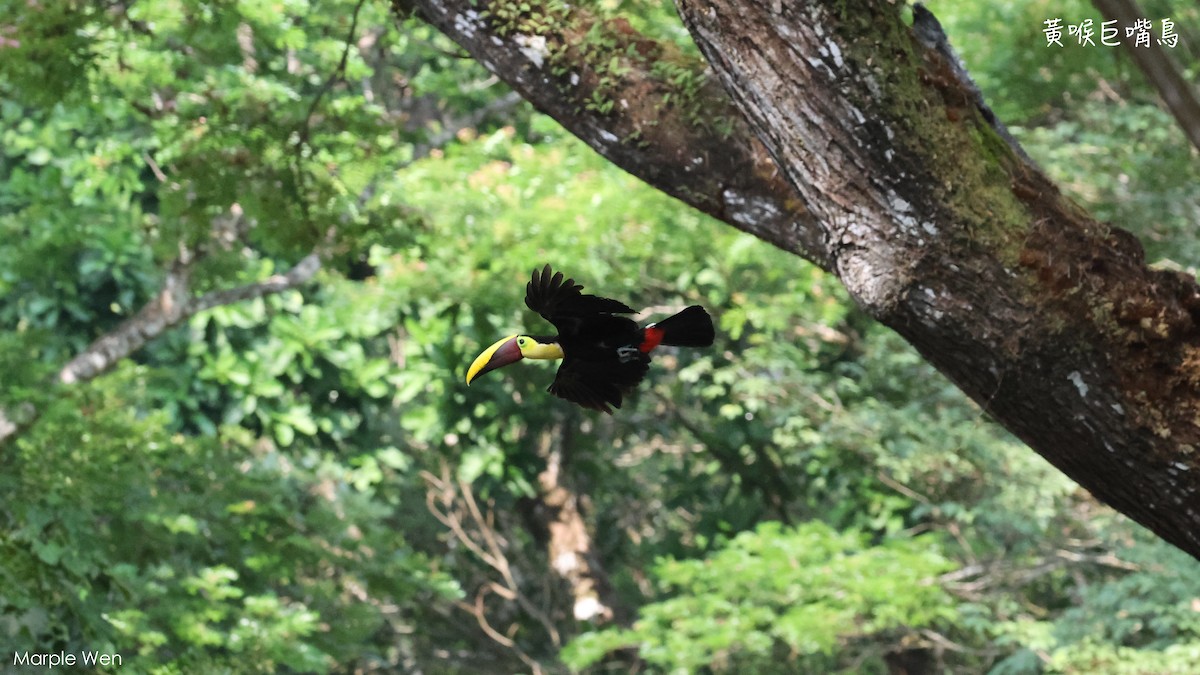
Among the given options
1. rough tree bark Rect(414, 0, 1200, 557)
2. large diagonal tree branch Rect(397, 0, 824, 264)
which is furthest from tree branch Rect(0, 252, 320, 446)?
rough tree bark Rect(414, 0, 1200, 557)

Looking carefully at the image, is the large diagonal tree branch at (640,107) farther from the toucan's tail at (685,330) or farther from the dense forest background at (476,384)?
the dense forest background at (476,384)

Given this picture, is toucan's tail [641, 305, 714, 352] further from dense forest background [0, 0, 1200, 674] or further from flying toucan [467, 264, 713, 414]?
dense forest background [0, 0, 1200, 674]

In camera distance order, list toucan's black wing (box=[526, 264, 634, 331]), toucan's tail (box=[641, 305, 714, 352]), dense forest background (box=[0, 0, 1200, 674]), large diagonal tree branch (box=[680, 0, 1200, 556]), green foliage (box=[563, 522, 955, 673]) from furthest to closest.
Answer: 1. green foliage (box=[563, 522, 955, 673])
2. dense forest background (box=[0, 0, 1200, 674])
3. large diagonal tree branch (box=[680, 0, 1200, 556])
4. toucan's tail (box=[641, 305, 714, 352])
5. toucan's black wing (box=[526, 264, 634, 331])

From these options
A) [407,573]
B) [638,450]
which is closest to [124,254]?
[407,573]

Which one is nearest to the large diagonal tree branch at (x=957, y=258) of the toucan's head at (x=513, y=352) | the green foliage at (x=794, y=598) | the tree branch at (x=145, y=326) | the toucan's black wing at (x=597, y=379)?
the toucan's black wing at (x=597, y=379)

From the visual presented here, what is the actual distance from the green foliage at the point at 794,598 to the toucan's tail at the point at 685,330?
5.16 m

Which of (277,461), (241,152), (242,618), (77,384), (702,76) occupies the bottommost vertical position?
(277,461)

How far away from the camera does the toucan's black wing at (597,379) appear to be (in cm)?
236

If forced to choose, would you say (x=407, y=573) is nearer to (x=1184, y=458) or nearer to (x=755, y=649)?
(x=755, y=649)

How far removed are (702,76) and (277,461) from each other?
22.3ft

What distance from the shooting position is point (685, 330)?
2371 mm

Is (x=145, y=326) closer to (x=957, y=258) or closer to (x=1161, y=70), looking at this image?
(x=957, y=258)

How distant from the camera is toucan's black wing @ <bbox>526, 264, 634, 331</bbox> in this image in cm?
216

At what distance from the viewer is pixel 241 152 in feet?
15.8
